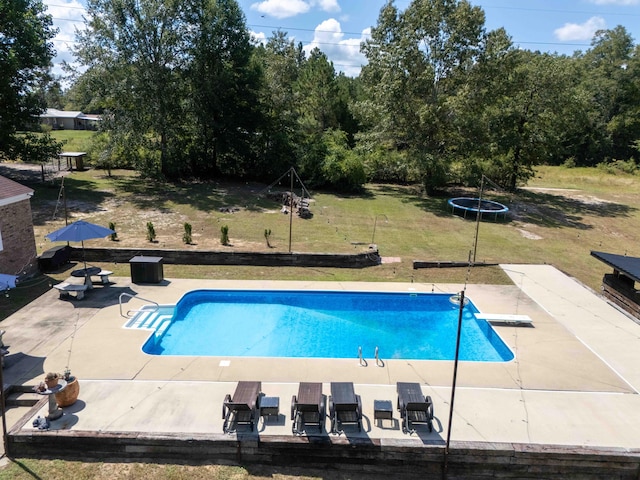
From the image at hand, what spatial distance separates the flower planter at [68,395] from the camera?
7.81 m

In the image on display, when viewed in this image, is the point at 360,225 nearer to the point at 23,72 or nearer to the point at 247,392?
the point at 247,392

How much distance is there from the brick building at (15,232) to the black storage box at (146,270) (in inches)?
139

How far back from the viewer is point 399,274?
1583 centimetres

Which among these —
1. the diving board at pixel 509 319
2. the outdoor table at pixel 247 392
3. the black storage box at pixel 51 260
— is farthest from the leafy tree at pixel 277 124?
the outdoor table at pixel 247 392

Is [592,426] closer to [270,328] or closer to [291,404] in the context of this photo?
[291,404]

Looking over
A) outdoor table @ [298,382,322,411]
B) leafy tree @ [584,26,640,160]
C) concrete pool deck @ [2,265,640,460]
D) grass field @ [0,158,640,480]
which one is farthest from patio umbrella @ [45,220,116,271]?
leafy tree @ [584,26,640,160]

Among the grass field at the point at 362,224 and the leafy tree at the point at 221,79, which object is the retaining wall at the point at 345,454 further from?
the leafy tree at the point at 221,79

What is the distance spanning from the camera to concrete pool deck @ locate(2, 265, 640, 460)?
7570 mm

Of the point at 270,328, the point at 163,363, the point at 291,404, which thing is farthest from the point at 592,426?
the point at 163,363

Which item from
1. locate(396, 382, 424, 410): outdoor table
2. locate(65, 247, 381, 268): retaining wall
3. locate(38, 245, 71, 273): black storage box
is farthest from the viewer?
locate(65, 247, 381, 268): retaining wall

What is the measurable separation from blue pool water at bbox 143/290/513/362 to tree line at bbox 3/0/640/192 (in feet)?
52.8

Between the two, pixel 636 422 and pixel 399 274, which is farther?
pixel 399 274

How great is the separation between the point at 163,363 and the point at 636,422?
9462 mm

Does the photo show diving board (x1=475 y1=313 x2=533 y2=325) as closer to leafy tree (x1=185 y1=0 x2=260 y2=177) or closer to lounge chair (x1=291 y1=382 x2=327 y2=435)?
lounge chair (x1=291 y1=382 x2=327 y2=435)
